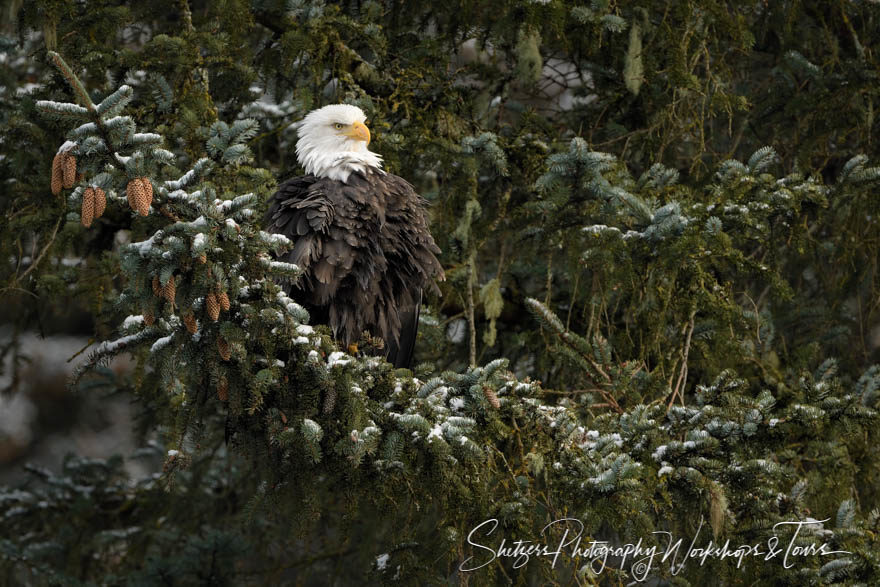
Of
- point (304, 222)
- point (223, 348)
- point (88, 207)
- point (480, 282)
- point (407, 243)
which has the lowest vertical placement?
point (480, 282)

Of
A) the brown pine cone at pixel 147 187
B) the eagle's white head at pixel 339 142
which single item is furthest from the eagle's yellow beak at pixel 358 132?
the brown pine cone at pixel 147 187

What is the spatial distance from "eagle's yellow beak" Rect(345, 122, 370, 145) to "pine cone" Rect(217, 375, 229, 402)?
1.74m

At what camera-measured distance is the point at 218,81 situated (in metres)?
4.32

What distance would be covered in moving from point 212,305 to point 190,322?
0.08 m

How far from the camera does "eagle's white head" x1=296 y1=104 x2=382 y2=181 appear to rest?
408 cm

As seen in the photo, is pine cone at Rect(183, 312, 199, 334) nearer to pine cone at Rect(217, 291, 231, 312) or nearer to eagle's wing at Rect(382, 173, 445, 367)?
pine cone at Rect(217, 291, 231, 312)

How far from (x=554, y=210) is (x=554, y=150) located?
0.70m

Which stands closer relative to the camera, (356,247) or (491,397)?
(491,397)

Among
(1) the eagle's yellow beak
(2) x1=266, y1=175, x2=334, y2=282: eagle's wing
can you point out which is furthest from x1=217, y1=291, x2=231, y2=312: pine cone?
(1) the eagle's yellow beak

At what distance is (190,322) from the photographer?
7.88 feet

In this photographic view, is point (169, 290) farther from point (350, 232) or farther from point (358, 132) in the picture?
point (358, 132)

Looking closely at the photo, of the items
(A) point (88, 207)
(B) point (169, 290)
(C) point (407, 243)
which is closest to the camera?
(A) point (88, 207)

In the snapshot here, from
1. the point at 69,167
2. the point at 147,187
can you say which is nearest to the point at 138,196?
the point at 147,187

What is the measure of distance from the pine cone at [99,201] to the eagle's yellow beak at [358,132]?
2018 millimetres
